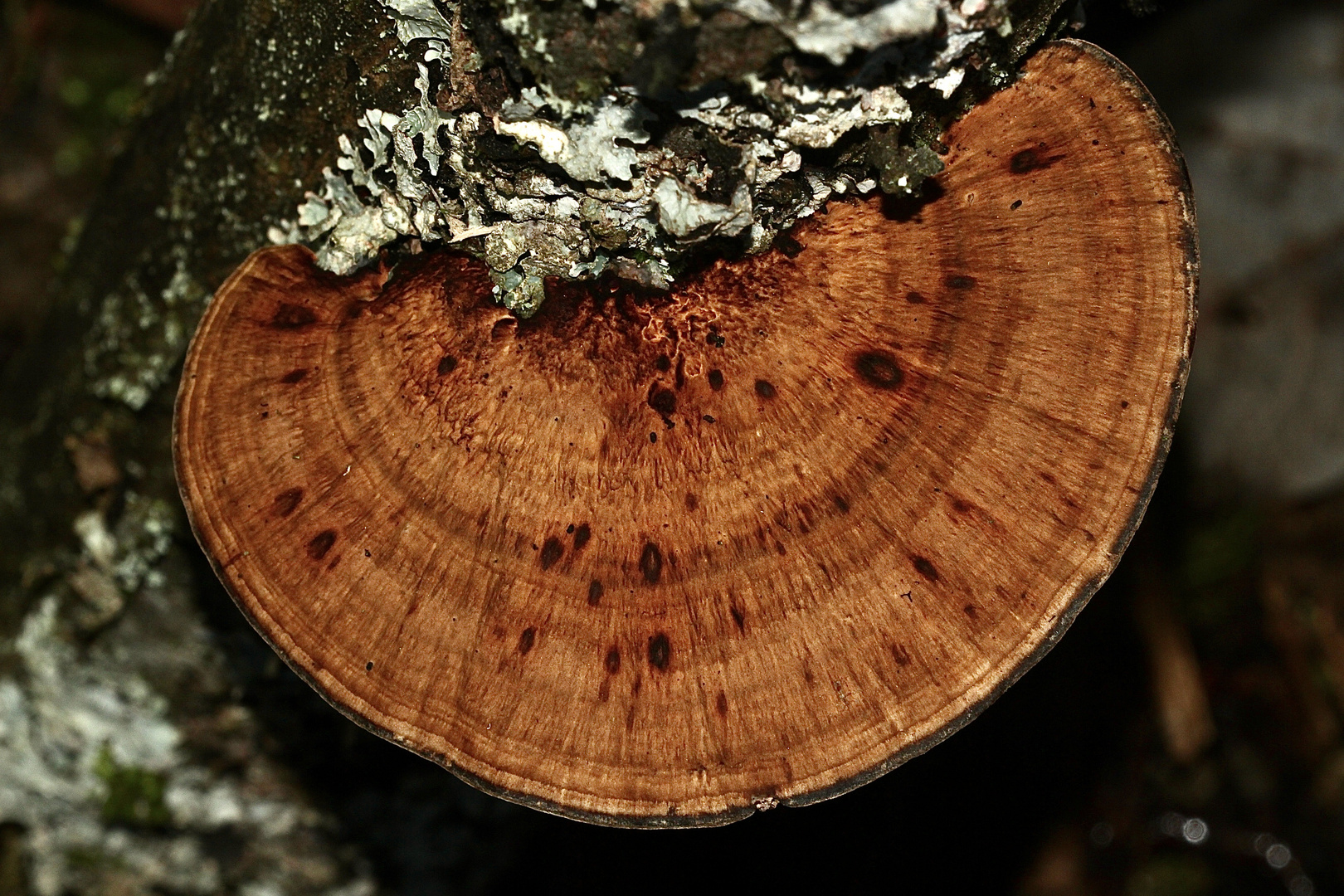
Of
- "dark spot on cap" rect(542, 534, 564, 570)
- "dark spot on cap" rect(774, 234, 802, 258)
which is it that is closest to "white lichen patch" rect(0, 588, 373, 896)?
"dark spot on cap" rect(542, 534, 564, 570)

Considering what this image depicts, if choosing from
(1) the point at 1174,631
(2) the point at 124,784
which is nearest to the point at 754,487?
(2) the point at 124,784

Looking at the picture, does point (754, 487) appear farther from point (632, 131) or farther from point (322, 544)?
Answer: point (322, 544)

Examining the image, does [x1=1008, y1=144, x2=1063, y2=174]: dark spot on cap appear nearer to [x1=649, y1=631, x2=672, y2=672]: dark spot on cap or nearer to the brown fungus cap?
the brown fungus cap

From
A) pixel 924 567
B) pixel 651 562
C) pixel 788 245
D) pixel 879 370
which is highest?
pixel 788 245

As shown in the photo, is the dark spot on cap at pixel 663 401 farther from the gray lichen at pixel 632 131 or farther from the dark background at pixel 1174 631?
the dark background at pixel 1174 631

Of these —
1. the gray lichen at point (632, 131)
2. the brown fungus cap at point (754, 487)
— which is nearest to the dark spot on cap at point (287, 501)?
the brown fungus cap at point (754, 487)

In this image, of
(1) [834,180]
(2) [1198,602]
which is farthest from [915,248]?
(2) [1198,602]

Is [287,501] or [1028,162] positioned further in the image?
[287,501]
